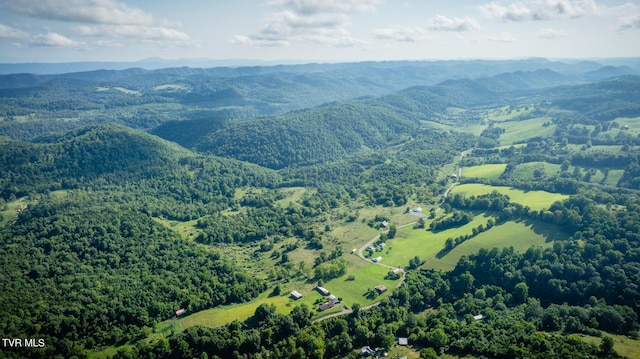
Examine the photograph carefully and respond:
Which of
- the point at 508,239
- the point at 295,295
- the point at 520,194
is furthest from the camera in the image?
the point at 520,194

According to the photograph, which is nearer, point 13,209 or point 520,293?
point 520,293

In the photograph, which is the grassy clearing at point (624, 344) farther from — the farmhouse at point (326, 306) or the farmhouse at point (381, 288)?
the farmhouse at point (326, 306)

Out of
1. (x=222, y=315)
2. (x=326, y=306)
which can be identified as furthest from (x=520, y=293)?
(x=222, y=315)

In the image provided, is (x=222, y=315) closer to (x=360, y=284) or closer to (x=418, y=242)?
(x=360, y=284)

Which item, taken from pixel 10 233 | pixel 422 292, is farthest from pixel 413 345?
pixel 10 233

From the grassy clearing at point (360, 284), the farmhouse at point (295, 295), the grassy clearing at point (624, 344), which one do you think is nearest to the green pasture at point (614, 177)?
the grassy clearing at point (624, 344)

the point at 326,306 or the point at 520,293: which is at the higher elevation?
the point at 520,293
